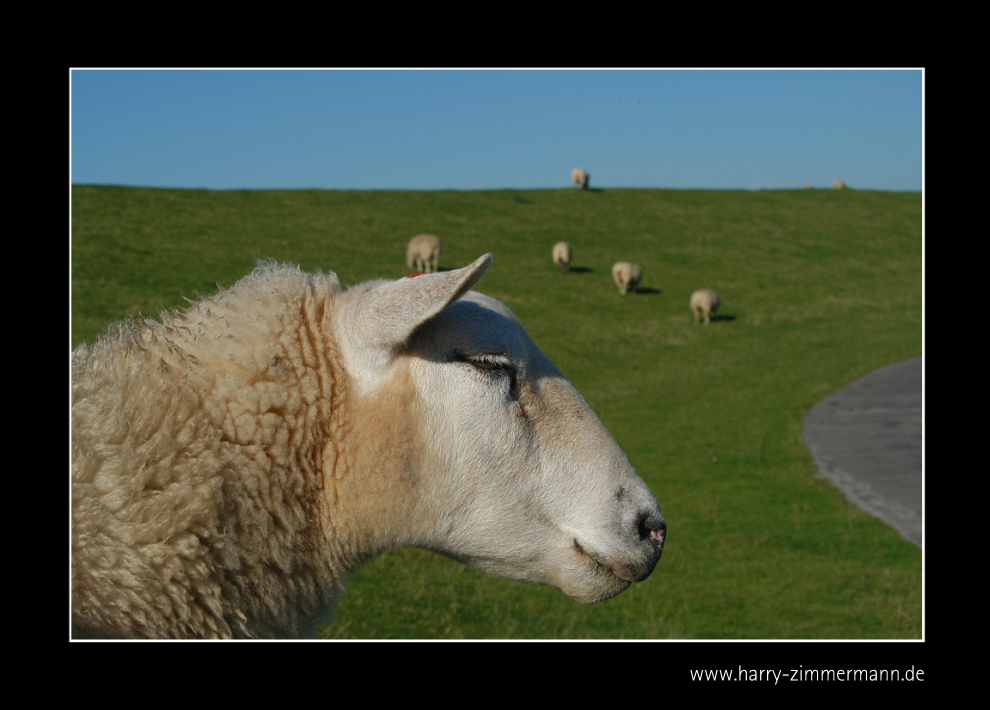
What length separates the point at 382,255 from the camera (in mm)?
35781

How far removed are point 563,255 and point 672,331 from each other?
8.15 metres

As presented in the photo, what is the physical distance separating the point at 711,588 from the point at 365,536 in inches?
352

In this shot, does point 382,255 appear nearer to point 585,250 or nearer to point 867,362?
point 585,250

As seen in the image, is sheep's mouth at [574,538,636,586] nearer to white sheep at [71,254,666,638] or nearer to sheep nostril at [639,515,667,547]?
white sheep at [71,254,666,638]

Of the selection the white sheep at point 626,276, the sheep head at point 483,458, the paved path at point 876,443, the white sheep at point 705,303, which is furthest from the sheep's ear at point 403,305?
the white sheep at point 626,276

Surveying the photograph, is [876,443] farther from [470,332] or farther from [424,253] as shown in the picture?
[424,253]

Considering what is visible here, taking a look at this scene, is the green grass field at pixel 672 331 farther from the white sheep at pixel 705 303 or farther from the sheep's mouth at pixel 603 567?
the sheep's mouth at pixel 603 567

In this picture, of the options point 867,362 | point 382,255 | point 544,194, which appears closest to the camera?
point 867,362

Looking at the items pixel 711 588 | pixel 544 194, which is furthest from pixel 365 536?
pixel 544 194

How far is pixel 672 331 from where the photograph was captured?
104 feet

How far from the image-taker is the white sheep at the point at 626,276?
36.3 metres

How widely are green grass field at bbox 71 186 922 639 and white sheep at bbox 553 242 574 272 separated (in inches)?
29.2

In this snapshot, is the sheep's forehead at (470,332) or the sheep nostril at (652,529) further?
the sheep nostril at (652,529)

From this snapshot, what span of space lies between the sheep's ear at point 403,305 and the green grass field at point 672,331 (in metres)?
0.79
